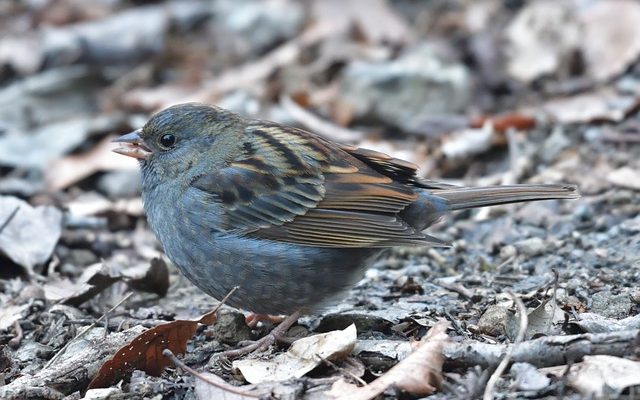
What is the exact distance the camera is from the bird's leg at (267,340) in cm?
409

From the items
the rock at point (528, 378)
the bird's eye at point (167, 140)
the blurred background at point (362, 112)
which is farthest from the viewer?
the blurred background at point (362, 112)

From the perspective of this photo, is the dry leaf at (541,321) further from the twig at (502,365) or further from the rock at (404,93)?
the rock at (404,93)

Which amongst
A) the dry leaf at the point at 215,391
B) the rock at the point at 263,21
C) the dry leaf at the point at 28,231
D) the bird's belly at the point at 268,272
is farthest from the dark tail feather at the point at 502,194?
the rock at the point at 263,21

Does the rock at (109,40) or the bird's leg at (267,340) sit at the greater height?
the rock at (109,40)

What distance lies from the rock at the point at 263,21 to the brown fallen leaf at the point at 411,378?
6.35 m

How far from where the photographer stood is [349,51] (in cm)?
882

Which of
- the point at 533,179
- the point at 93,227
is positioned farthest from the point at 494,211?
the point at 93,227

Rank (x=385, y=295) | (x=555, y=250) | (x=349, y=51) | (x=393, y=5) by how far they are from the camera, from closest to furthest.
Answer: (x=385, y=295), (x=555, y=250), (x=349, y=51), (x=393, y=5)

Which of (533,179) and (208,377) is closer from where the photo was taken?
(208,377)

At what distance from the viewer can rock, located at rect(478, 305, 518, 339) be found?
390 cm

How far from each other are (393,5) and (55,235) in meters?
5.28

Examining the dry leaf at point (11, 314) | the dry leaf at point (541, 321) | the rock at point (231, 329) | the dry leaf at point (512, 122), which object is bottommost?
the dry leaf at point (11, 314)

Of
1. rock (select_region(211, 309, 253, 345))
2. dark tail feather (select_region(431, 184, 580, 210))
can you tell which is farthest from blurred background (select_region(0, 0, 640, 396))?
rock (select_region(211, 309, 253, 345))

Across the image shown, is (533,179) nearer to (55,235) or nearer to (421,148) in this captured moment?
(421,148)
